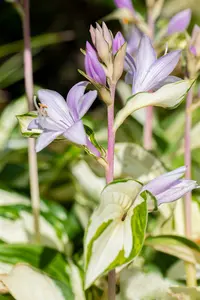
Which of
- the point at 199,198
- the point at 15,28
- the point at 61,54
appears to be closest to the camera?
the point at 199,198

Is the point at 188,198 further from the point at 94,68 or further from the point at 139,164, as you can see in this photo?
the point at 94,68

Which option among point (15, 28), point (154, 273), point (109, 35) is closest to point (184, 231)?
point (154, 273)

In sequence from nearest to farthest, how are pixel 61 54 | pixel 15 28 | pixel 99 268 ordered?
1. pixel 99 268
2. pixel 15 28
3. pixel 61 54

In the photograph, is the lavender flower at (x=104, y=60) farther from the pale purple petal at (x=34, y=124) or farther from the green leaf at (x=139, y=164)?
the green leaf at (x=139, y=164)

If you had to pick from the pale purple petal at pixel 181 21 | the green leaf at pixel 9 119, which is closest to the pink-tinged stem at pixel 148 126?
the pale purple petal at pixel 181 21

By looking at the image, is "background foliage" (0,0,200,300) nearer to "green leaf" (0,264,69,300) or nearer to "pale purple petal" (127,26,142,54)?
"green leaf" (0,264,69,300)

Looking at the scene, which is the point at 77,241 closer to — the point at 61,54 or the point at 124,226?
the point at 124,226
